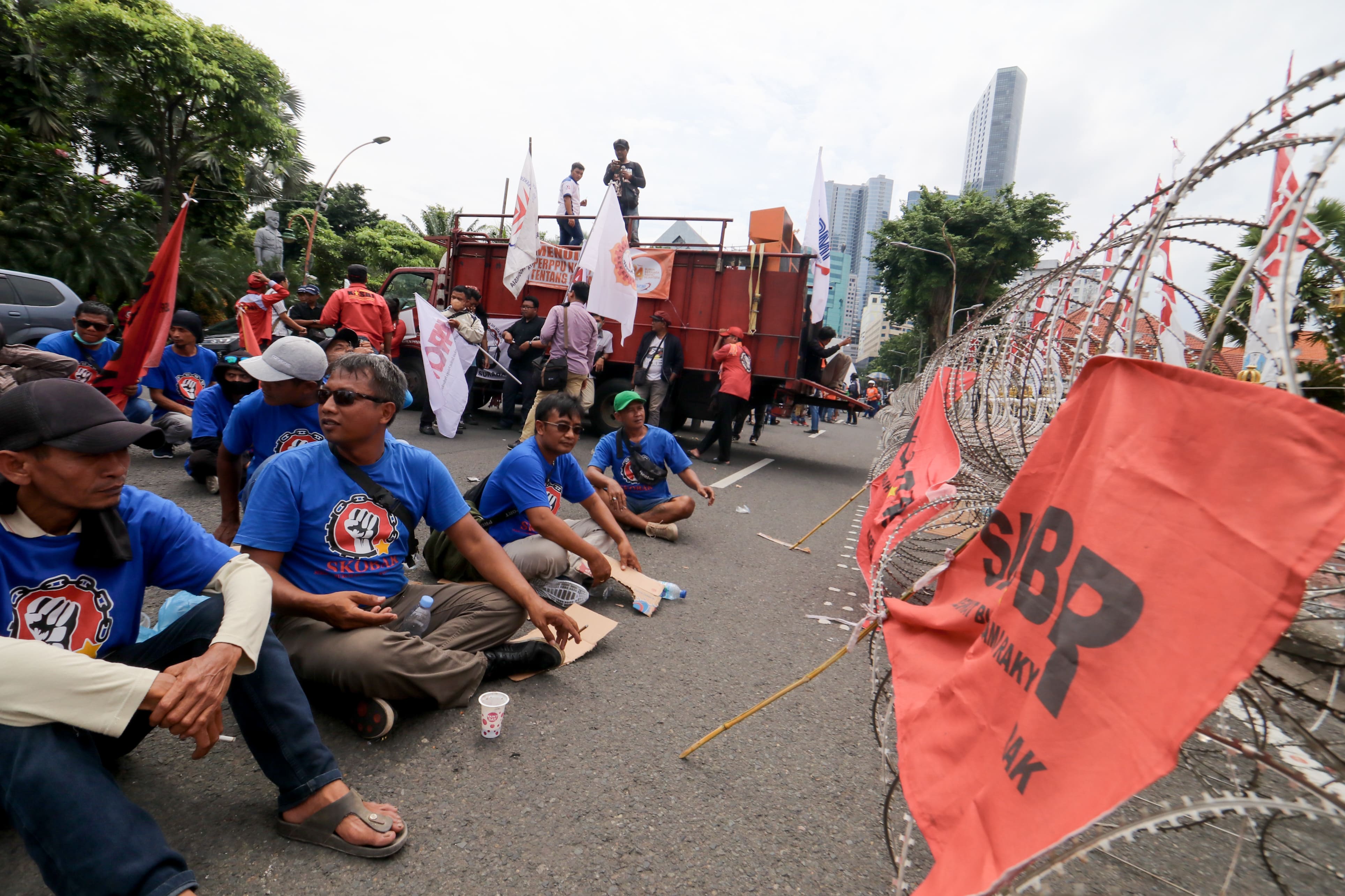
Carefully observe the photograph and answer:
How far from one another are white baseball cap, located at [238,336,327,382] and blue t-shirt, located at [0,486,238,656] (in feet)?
4.95

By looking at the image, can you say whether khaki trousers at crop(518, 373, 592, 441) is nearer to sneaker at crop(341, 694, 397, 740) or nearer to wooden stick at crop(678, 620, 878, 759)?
sneaker at crop(341, 694, 397, 740)

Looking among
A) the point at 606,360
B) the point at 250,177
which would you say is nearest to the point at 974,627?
the point at 606,360

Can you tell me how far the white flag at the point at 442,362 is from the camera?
6090 mm

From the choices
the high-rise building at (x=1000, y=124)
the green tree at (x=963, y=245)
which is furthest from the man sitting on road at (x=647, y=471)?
the high-rise building at (x=1000, y=124)

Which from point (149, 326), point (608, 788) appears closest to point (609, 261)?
point (149, 326)

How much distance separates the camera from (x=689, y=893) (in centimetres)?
195

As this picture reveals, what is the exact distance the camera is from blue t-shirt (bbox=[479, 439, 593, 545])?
3.63 metres

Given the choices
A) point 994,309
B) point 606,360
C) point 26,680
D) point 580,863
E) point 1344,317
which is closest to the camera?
point 26,680

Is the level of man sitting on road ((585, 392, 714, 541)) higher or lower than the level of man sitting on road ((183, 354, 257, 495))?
lower

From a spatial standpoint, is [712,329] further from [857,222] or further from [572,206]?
[857,222]

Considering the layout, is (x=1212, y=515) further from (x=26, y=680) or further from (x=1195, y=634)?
(x=26, y=680)

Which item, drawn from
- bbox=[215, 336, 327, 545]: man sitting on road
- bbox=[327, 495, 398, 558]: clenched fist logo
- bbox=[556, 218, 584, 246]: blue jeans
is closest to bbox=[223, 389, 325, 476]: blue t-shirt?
bbox=[215, 336, 327, 545]: man sitting on road

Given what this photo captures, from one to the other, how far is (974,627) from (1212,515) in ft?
2.25

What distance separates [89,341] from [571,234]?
7.63 metres
